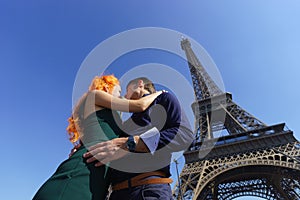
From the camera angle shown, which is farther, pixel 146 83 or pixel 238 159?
pixel 238 159

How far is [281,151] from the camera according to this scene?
1655 centimetres

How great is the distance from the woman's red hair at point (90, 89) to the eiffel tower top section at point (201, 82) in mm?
22189

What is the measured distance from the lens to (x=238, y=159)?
17562 mm

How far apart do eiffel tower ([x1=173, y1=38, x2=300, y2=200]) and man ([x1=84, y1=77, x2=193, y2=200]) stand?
1456cm

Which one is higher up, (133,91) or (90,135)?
(133,91)

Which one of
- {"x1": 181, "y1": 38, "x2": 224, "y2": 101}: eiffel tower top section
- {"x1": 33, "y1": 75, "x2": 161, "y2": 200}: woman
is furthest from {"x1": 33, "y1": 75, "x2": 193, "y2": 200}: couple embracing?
{"x1": 181, "y1": 38, "x2": 224, "y2": 101}: eiffel tower top section

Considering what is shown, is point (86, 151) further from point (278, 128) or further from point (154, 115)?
point (278, 128)

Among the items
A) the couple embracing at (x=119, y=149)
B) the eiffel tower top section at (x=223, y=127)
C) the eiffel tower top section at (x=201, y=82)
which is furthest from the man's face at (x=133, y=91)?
the eiffel tower top section at (x=201, y=82)

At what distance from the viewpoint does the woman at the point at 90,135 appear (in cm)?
133

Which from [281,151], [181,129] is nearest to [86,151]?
[181,129]

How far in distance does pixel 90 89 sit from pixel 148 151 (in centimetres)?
68

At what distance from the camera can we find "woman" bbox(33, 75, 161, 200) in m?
1.33

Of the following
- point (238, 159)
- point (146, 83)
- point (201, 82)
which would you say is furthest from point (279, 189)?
point (146, 83)

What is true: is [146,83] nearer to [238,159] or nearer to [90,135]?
[90,135]
